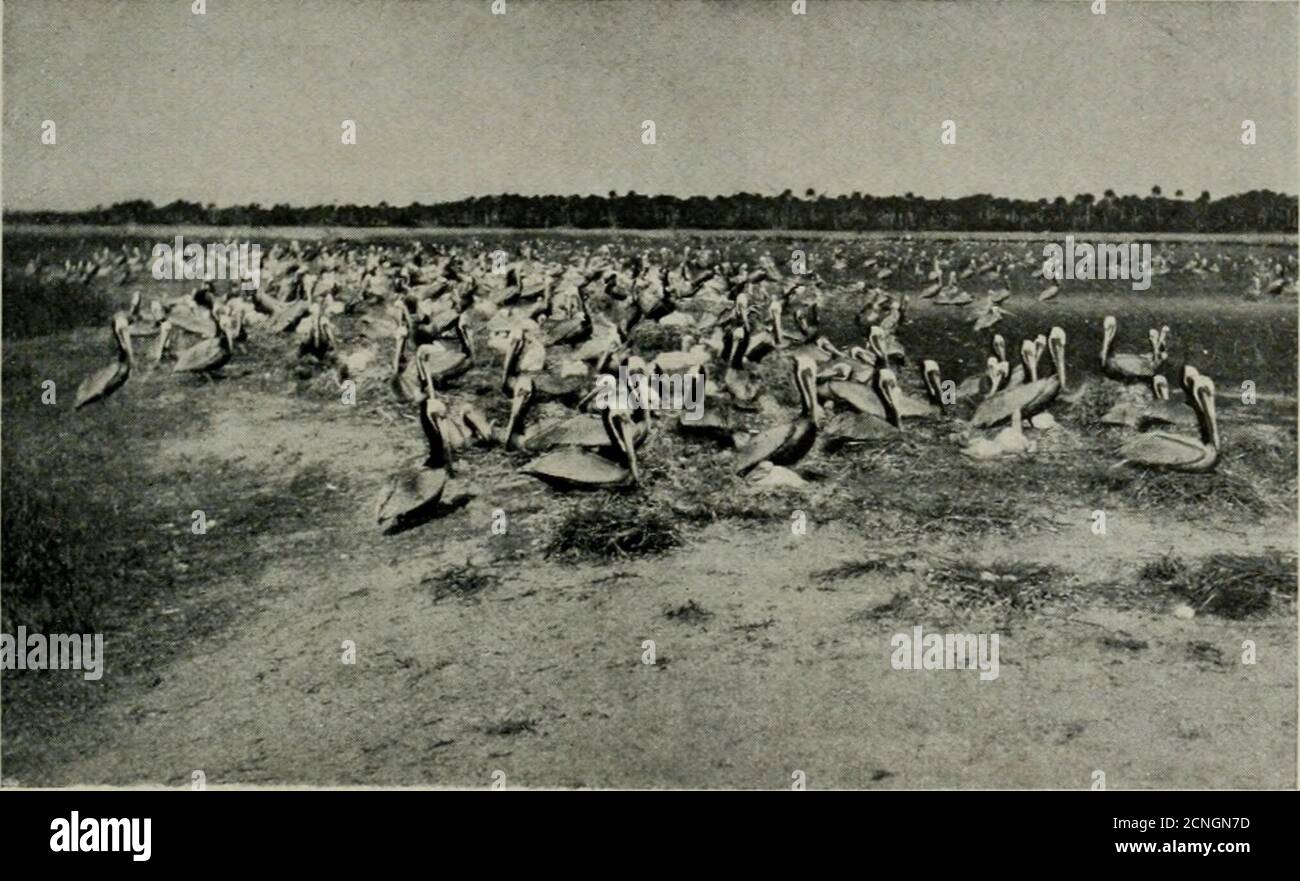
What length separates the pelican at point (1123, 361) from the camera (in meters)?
5.60

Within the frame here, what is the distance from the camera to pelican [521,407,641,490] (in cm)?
529

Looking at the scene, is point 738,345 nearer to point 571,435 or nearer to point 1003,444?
point 571,435

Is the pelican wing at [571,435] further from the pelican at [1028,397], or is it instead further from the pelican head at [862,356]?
the pelican at [1028,397]

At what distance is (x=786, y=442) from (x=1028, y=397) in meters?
1.34

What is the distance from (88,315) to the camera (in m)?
5.39

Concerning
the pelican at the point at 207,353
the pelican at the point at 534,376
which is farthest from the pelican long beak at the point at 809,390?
the pelican at the point at 207,353

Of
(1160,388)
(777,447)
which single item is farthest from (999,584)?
(1160,388)

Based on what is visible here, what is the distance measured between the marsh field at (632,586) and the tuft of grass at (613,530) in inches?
0.6

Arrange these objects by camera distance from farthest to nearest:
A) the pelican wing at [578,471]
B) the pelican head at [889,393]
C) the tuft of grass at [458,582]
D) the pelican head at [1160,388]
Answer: the pelican head at [1160,388], the pelican head at [889,393], the pelican wing at [578,471], the tuft of grass at [458,582]

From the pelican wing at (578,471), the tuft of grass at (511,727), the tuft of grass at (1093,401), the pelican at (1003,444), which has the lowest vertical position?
the tuft of grass at (511,727)

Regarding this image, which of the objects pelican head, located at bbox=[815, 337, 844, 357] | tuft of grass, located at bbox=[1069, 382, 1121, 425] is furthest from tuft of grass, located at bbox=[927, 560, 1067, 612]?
pelican head, located at bbox=[815, 337, 844, 357]

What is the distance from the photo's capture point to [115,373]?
540 cm
